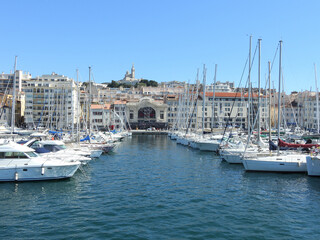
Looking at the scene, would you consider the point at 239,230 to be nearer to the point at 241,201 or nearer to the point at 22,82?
the point at 241,201

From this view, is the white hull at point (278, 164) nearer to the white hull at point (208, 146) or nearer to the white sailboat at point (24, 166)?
the white sailboat at point (24, 166)

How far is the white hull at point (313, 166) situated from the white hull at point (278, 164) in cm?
124

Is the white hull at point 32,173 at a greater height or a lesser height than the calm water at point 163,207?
greater

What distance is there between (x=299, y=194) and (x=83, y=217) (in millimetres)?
14270

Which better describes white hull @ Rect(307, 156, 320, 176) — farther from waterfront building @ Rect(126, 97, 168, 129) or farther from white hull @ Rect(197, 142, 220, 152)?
waterfront building @ Rect(126, 97, 168, 129)

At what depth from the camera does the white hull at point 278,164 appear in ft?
94.2

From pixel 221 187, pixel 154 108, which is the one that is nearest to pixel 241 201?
pixel 221 187

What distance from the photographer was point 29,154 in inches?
962

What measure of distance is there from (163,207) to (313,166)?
15110 mm

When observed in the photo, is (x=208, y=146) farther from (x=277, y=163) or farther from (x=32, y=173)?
(x=32, y=173)

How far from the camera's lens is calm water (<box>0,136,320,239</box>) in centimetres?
1504

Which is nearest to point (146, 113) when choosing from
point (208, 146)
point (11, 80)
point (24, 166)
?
point (11, 80)

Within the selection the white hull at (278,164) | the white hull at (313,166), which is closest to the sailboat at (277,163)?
the white hull at (278,164)

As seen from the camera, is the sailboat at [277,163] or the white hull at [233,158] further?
the white hull at [233,158]
